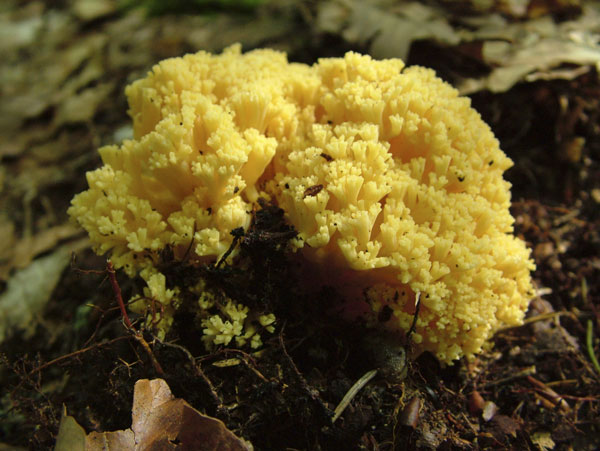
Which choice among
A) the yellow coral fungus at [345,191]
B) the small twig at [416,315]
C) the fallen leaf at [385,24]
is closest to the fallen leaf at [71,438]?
the yellow coral fungus at [345,191]

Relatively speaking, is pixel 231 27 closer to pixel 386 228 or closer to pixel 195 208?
pixel 195 208

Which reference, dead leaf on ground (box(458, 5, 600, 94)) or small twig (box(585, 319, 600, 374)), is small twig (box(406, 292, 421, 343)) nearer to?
Answer: small twig (box(585, 319, 600, 374))

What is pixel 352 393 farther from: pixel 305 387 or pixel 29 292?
pixel 29 292

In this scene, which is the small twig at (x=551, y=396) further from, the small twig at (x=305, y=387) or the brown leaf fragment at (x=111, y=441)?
the brown leaf fragment at (x=111, y=441)

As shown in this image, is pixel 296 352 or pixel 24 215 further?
pixel 24 215

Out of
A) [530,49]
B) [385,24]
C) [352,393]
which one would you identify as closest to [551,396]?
[352,393]

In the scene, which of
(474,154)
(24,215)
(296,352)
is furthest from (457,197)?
(24,215)
